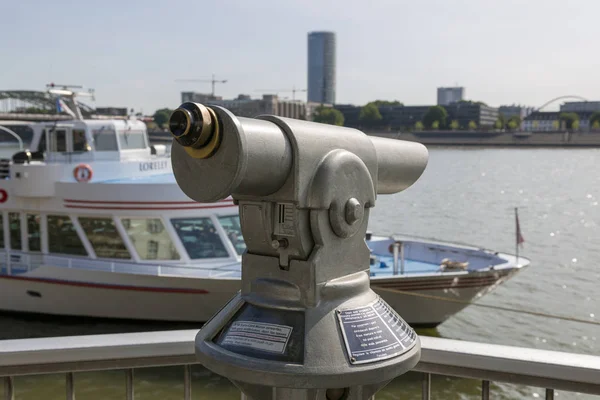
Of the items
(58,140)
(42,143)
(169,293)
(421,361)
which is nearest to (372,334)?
(421,361)

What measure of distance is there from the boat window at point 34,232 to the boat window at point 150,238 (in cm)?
173

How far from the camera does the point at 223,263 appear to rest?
10.6 meters

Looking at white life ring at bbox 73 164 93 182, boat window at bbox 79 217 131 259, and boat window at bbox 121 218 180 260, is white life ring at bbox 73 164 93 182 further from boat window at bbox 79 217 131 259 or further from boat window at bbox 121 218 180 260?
boat window at bbox 121 218 180 260

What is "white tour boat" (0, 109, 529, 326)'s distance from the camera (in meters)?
10.2

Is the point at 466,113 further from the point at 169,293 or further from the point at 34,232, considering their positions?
the point at 169,293

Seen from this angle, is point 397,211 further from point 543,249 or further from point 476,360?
point 476,360

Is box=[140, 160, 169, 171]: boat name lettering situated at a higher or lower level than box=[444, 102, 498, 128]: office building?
lower

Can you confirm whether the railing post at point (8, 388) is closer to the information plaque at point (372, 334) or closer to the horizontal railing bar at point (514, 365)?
the information plaque at point (372, 334)

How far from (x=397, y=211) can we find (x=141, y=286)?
64.0 ft

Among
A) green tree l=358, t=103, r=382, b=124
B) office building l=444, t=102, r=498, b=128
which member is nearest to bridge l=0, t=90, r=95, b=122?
green tree l=358, t=103, r=382, b=124

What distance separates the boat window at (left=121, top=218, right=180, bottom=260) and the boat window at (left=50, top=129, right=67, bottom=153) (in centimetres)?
293

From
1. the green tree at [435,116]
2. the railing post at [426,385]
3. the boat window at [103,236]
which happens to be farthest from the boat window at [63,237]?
the green tree at [435,116]

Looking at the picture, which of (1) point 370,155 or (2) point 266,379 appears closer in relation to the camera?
(2) point 266,379

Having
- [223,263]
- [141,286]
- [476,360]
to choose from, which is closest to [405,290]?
[223,263]
